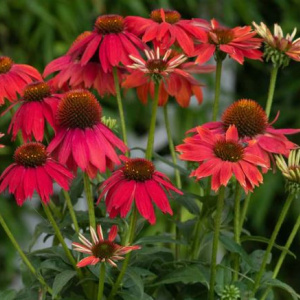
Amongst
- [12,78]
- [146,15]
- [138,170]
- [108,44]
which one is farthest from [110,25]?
[146,15]

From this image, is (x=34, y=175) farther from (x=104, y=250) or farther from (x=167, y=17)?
(x=167, y=17)

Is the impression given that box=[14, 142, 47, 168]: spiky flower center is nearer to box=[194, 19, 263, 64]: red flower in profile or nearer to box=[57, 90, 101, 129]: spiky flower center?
box=[57, 90, 101, 129]: spiky flower center

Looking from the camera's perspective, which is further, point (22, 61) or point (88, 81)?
point (22, 61)

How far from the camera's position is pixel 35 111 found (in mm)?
864

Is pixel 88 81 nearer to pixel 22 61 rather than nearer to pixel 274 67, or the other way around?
pixel 274 67

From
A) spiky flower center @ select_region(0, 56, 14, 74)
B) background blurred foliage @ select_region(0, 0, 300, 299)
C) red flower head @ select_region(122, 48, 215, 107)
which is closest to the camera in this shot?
red flower head @ select_region(122, 48, 215, 107)

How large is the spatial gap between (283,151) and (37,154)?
252 mm

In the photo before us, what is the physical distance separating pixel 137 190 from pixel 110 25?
0.26 meters

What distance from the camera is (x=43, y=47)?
203 cm

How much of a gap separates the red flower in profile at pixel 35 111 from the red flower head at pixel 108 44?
0.06m

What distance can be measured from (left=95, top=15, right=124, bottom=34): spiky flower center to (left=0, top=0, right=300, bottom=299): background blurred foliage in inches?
37.9

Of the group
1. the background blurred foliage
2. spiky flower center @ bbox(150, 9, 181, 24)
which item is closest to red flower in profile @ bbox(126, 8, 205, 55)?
spiky flower center @ bbox(150, 9, 181, 24)

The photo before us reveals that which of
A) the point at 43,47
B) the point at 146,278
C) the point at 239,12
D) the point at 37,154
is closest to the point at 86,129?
the point at 37,154

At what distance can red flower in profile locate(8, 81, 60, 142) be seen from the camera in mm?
853
